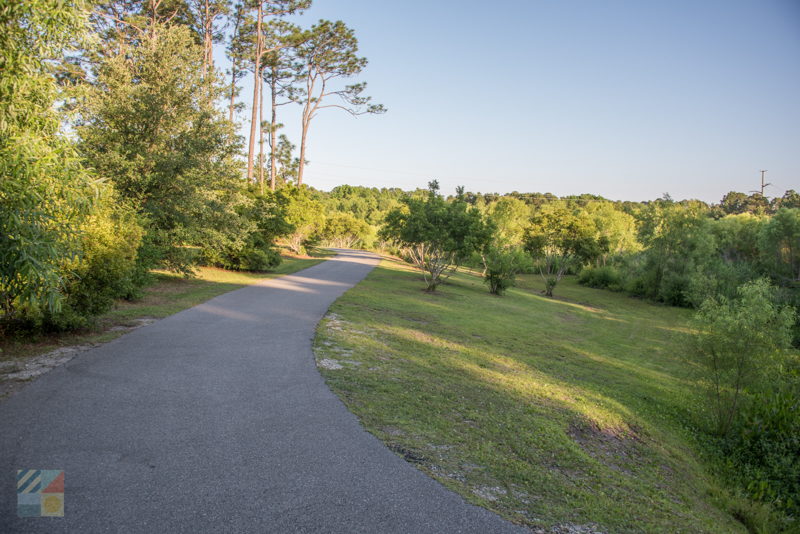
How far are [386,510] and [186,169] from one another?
13.6m

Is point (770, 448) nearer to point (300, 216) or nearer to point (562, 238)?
point (562, 238)

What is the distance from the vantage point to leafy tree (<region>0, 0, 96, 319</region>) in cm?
438

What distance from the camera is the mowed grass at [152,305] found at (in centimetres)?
712

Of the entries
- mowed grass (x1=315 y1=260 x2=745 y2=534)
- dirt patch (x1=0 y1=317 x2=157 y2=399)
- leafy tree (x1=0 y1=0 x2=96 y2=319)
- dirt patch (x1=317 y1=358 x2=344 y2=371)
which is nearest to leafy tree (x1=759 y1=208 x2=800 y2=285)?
mowed grass (x1=315 y1=260 x2=745 y2=534)

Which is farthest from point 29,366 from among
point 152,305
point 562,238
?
point 562,238

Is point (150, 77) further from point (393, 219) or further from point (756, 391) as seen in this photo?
point (756, 391)

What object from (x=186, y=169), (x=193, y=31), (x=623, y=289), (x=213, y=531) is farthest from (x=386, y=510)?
(x=623, y=289)

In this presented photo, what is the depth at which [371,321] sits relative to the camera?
460 inches

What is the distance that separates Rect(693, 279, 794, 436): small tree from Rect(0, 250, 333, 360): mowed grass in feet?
37.0

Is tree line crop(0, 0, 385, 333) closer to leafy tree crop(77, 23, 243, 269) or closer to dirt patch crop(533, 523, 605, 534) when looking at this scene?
leafy tree crop(77, 23, 243, 269)

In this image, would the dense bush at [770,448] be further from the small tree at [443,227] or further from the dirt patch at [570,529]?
the small tree at [443,227]

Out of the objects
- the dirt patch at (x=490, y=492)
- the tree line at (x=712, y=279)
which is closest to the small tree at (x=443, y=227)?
the tree line at (x=712, y=279)

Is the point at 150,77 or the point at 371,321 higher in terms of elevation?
the point at 150,77

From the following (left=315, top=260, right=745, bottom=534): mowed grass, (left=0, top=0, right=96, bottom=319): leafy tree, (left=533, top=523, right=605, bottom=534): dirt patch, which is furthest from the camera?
(left=0, top=0, right=96, bottom=319): leafy tree
